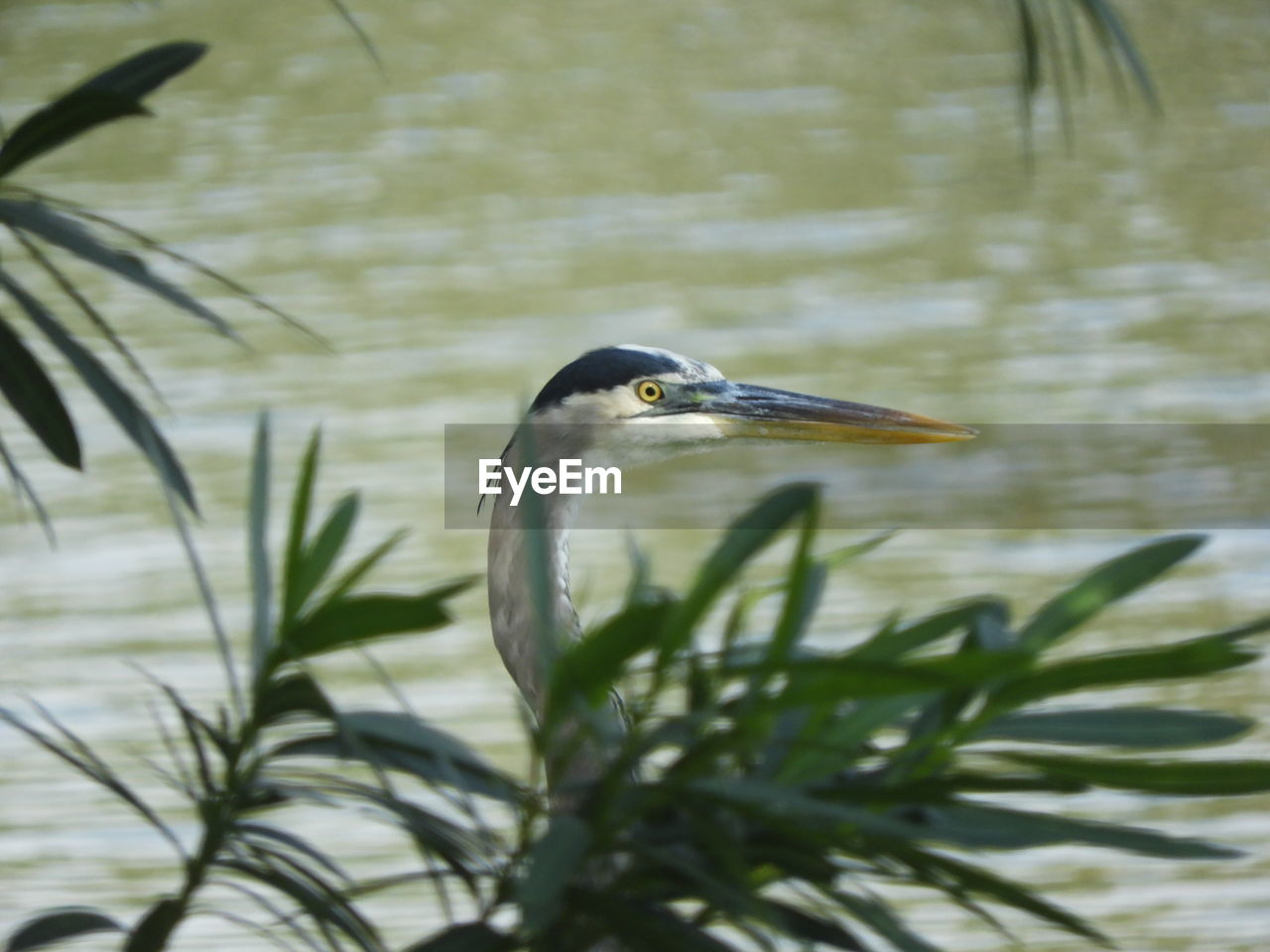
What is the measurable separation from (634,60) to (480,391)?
2.49 meters

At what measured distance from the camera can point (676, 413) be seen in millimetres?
1862

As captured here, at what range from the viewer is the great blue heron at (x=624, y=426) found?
1589mm

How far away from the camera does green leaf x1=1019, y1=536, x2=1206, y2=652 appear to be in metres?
0.91

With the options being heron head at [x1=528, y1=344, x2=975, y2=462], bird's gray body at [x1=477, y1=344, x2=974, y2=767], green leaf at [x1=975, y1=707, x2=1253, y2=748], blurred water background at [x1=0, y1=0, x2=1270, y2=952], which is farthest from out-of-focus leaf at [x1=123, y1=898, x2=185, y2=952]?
blurred water background at [x1=0, y1=0, x2=1270, y2=952]

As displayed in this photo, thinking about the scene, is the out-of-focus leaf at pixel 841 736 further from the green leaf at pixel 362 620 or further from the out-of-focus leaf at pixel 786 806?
the green leaf at pixel 362 620

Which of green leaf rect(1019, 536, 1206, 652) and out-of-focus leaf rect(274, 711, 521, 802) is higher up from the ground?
green leaf rect(1019, 536, 1206, 652)

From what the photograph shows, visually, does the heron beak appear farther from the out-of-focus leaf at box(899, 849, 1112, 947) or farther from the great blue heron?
the out-of-focus leaf at box(899, 849, 1112, 947)

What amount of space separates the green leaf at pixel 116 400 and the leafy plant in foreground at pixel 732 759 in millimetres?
120

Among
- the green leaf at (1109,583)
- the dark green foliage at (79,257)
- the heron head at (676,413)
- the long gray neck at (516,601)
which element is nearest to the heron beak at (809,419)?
the heron head at (676,413)

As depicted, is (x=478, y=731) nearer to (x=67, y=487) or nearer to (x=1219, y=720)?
(x=67, y=487)

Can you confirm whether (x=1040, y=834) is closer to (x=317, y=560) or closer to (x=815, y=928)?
(x=815, y=928)

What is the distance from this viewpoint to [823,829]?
859mm

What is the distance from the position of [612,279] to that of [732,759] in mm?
3469

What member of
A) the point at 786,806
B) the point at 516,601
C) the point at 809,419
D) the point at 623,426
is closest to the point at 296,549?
the point at 786,806
